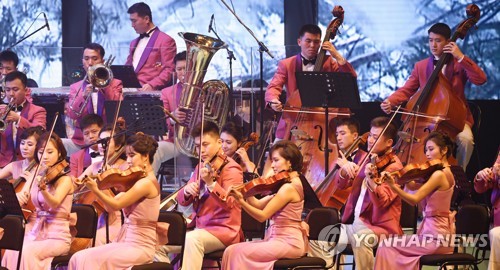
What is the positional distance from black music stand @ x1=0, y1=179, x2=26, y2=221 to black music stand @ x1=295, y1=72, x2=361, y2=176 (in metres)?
2.51

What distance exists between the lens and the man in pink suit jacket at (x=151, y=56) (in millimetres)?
9344

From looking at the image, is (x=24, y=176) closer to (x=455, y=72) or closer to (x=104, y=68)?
(x=104, y=68)

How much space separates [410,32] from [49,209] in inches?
194

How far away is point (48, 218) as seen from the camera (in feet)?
22.4

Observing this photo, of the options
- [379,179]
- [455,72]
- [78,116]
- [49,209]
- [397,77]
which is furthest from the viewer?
[397,77]

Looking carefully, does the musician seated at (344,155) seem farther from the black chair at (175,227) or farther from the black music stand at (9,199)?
the black music stand at (9,199)

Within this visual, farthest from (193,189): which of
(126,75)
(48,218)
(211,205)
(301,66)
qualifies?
(126,75)

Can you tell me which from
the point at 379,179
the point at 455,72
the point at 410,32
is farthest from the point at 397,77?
the point at 379,179

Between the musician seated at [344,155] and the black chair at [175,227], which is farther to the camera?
the musician seated at [344,155]

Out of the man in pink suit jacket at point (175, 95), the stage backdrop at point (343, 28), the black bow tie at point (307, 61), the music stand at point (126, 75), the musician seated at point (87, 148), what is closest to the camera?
the musician seated at point (87, 148)

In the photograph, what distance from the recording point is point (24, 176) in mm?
7203

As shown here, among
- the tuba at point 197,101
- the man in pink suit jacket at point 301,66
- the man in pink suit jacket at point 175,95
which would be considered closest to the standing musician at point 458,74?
the man in pink suit jacket at point 301,66

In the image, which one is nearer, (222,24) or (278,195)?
(278,195)

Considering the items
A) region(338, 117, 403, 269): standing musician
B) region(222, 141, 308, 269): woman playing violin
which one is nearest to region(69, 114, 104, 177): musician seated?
region(222, 141, 308, 269): woman playing violin
